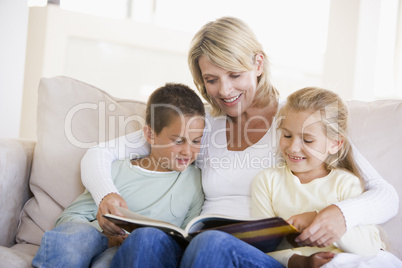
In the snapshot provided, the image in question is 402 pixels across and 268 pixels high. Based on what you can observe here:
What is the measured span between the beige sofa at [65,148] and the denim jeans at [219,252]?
0.61 metres

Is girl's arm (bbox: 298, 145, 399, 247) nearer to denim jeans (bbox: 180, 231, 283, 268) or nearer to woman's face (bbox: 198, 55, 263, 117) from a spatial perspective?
denim jeans (bbox: 180, 231, 283, 268)

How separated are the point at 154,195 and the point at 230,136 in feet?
1.23

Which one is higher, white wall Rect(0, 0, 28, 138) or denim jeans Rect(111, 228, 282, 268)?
white wall Rect(0, 0, 28, 138)

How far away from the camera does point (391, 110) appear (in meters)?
1.51

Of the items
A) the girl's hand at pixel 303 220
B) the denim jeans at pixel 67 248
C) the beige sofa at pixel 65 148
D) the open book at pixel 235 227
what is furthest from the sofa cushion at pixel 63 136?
the girl's hand at pixel 303 220

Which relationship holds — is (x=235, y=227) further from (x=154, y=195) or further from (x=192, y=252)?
(x=154, y=195)

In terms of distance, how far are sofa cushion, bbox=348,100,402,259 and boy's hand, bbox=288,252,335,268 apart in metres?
0.37

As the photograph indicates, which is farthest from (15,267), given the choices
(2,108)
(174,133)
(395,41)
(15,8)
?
(395,41)

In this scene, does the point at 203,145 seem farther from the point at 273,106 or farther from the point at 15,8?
the point at 15,8

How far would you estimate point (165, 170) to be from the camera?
1619 millimetres

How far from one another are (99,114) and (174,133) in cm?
35

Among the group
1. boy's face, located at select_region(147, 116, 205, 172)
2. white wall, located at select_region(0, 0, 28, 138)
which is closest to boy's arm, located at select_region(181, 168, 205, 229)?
boy's face, located at select_region(147, 116, 205, 172)

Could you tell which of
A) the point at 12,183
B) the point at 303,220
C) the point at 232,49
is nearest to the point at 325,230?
the point at 303,220

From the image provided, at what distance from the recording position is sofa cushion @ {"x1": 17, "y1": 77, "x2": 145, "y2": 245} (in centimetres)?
158
